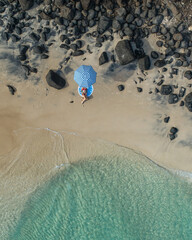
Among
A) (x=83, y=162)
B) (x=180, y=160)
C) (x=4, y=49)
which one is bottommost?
(x=180, y=160)

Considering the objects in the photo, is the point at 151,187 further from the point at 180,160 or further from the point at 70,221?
the point at 70,221

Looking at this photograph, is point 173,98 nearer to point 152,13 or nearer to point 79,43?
point 152,13

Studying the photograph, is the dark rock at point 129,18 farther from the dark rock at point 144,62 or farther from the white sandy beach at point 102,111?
the white sandy beach at point 102,111

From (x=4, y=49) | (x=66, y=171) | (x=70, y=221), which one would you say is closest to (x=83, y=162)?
(x=66, y=171)

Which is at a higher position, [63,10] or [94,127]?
[63,10]

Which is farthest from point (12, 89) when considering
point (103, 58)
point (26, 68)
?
point (103, 58)

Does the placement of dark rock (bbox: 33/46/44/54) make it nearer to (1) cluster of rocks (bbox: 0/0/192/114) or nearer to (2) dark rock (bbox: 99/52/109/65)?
(1) cluster of rocks (bbox: 0/0/192/114)
